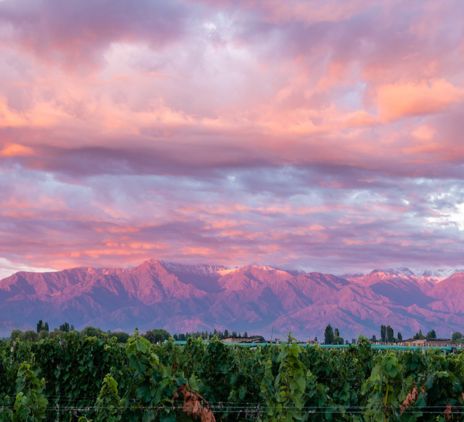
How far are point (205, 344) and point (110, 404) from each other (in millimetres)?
12916

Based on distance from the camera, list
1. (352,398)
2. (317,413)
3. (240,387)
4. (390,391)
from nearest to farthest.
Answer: (390,391)
(317,413)
(352,398)
(240,387)

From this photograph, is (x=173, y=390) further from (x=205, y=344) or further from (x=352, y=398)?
(x=205, y=344)

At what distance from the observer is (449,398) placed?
19.0 meters

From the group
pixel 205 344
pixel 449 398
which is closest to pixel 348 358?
pixel 205 344

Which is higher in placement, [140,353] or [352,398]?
[140,353]

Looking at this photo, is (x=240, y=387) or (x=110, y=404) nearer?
(x=110, y=404)

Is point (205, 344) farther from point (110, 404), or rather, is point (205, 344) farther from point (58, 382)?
point (110, 404)

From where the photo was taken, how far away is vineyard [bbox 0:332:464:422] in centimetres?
1780

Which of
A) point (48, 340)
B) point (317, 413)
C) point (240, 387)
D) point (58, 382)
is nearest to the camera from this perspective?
point (317, 413)

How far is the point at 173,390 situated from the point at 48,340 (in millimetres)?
23773

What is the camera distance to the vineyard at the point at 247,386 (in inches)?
701

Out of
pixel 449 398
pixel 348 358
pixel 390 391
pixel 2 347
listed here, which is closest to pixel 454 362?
pixel 449 398

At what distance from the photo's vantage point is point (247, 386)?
27.5 meters

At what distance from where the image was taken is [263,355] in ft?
107
